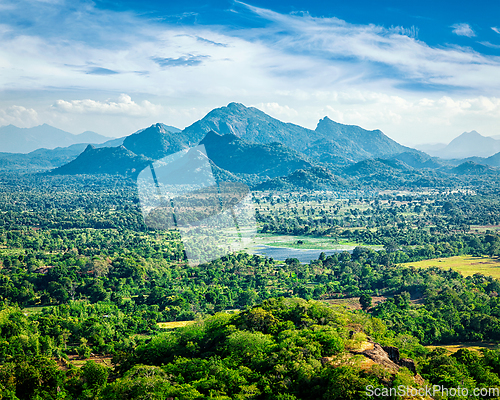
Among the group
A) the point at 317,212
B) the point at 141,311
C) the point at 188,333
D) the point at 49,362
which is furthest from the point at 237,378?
the point at 317,212

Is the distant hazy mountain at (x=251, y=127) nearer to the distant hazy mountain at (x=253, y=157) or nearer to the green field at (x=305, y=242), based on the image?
the distant hazy mountain at (x=253, y=157)

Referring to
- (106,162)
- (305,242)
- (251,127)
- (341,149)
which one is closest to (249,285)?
(305,242)

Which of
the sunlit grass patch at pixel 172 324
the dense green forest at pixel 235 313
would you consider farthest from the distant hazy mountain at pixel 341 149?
the sunlit grass patch at pixel 172 324

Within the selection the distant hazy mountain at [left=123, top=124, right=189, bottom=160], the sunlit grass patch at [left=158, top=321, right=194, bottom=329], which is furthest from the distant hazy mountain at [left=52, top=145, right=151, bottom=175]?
the sunlit grass patch at [left=158, top=321, right=194, bottom=329]

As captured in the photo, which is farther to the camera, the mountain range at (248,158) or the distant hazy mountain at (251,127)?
the distant hazy mountain at (251,127)

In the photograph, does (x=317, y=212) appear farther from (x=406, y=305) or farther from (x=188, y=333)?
(x=188, y=333)
